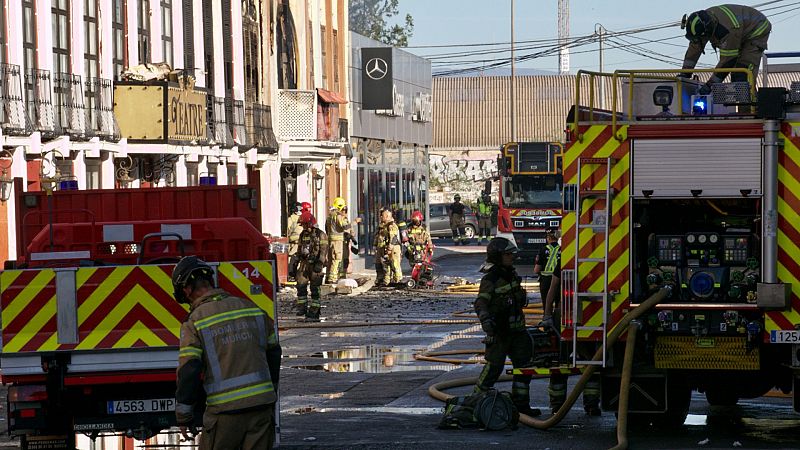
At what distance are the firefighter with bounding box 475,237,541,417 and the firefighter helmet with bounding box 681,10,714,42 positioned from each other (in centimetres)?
230

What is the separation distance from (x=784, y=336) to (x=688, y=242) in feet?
3.44

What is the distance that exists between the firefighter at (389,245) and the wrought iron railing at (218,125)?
434cm

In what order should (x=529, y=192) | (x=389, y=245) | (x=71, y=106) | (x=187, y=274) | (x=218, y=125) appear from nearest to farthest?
(x=187, y=274), (x=71, y=106), (x=389, y=245), (x=218, y=125), (x=529, y=192)

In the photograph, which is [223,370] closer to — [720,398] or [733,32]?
[733,32]

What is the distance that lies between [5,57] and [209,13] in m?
11.5

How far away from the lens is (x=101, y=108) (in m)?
29.5

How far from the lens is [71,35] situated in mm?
29266

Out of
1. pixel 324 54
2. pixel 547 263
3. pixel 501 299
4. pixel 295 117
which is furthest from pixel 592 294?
pixel 324 54

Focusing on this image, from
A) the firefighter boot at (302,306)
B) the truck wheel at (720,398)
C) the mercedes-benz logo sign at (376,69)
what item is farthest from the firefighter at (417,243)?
the truck wheel at (720,398)

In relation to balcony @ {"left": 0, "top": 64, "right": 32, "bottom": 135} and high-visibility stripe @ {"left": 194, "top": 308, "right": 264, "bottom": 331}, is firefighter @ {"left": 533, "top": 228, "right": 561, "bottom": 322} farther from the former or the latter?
balcony @ {"left": 0, "top": 64, "right": 32, "bottom": 135}

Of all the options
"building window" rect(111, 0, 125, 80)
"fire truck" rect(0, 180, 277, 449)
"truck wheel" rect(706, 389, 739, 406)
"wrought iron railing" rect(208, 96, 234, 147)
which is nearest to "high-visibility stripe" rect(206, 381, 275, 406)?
"fire truck" rect(0, 180, 277, 449)

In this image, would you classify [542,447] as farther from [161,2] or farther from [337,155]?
[337,155]

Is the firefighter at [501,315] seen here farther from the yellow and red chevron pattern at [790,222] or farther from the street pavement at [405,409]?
the yellow and red chevron pattern at [790,222]

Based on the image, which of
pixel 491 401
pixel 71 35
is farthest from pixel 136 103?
pixel 491 401
